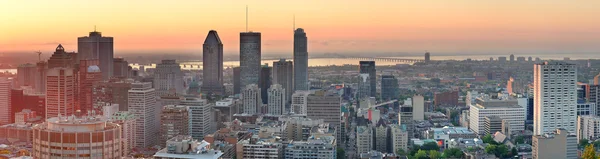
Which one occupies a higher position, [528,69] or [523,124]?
[528,69]

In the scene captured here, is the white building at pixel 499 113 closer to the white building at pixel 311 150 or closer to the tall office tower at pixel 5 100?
the white building at pixel 311 150

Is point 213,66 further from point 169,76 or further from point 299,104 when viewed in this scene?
point 299,104

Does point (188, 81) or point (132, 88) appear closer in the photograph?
point (132, 88)

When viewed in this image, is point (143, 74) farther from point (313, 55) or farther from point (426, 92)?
point (426, 92)

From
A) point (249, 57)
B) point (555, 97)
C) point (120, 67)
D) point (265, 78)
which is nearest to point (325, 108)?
point (555, 97)

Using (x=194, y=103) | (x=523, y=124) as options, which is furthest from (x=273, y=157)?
(x=523, y=124)

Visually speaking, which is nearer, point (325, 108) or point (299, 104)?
point (325, 108)

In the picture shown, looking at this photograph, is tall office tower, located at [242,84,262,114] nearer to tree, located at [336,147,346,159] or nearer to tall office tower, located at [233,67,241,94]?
tall office tower, located at [233,67,241,94]

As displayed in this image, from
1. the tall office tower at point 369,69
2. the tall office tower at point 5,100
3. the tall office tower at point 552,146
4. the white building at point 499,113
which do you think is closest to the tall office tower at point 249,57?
the tall office tower at point 369,69
